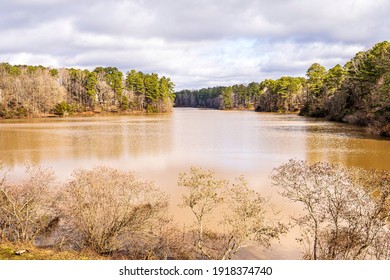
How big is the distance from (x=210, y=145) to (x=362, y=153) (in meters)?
9.87

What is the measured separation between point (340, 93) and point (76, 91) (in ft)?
172

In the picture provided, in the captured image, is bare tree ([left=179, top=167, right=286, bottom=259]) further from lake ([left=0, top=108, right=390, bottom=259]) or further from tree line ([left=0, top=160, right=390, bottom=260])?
lake ([left=0, top=108, right=390, bottom=259])

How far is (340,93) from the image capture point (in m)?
46.9

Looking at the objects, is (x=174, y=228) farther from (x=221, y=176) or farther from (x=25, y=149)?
(x=25, y=149)

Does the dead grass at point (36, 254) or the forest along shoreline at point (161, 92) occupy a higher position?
the forest along shoreline at point (161, 92)

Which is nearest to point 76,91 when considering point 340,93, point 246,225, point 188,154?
point 340,93

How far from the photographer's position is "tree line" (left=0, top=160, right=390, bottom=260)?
734 cm

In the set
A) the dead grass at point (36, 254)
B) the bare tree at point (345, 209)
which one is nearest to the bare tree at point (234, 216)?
the bare tree at point (345, 209)

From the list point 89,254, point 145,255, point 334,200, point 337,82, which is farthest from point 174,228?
point 337,82

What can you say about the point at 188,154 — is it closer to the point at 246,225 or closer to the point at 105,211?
the point at 105,211

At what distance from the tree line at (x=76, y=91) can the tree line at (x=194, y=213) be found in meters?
55.6

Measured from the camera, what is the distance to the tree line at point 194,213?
24.1ft

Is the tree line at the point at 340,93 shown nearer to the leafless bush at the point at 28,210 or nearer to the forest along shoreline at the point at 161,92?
the forest along shoreline at the point at 161,92

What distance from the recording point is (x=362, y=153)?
2067cm
